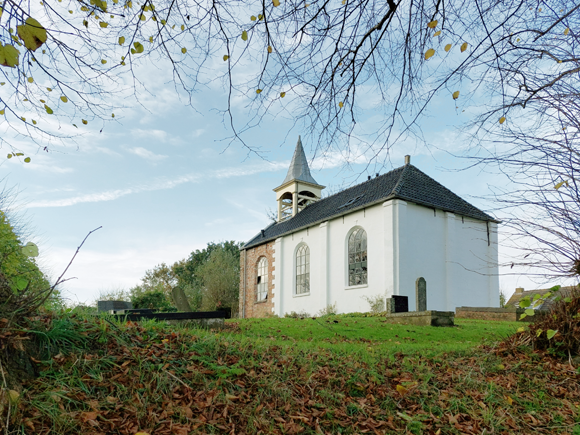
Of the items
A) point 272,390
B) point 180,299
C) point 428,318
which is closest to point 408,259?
point 428,318

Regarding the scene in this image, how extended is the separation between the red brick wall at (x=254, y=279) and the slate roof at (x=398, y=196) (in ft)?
8.21

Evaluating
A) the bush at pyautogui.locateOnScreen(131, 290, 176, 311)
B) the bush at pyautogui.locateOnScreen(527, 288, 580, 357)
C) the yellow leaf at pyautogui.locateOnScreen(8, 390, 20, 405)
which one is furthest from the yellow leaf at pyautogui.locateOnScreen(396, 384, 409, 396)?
the bush at pyautogui.locateOnScreen(131, 290, 176, 311)

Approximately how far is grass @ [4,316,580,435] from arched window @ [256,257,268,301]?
1947 cm

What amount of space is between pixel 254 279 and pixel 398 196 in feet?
41.1

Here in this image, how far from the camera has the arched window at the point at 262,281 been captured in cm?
2550

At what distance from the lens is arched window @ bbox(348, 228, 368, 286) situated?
1841 cm

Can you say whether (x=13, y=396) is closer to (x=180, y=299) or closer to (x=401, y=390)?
(x=401, y=390)

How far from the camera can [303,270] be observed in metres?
22.3

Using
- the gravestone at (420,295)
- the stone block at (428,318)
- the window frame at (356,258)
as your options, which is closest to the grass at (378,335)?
the stone block at (428,318)

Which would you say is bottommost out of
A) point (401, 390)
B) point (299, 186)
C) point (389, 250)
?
point (401, 390)

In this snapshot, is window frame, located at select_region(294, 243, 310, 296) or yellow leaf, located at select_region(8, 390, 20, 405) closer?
yellow leaf, located at select_region(8, 390, 20, 405)

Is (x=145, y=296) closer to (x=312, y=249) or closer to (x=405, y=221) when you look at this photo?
(x=312, y=249)

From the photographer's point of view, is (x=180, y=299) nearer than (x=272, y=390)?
No

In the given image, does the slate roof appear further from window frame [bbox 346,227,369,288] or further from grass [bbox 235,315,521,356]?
grass [bbox 235,315,521,356]
